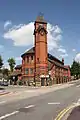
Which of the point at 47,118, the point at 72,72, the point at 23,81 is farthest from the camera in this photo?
the point at 72,72

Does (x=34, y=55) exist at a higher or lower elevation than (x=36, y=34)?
lower

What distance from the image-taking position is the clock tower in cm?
7894

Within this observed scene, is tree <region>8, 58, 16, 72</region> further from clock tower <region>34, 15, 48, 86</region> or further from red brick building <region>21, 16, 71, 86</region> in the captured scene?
clock tower <region>34, 15, 48, 86</region>

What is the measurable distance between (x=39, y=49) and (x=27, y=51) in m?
8.88

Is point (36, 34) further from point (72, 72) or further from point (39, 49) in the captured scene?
point (72, 72)

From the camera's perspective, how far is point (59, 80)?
9675 cm

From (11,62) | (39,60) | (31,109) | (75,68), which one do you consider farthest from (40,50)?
(31,109)

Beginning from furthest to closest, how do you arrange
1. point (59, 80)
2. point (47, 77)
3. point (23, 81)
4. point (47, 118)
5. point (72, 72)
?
1. point (72, 72)
2. point (59, 80)
3. point (23, 81)
4. point (47, 77)
5. point (47, 118)

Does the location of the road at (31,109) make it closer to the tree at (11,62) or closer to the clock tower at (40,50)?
the clock tower at (40,50)

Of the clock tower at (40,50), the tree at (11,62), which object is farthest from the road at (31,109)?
the tree at (11,62)

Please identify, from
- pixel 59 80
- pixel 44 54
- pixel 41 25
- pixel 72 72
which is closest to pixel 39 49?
pixel 44 54

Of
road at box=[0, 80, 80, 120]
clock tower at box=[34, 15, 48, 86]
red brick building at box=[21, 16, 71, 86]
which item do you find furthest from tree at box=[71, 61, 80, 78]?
road at box=[0, 80, 80, 120]

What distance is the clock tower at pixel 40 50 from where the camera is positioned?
78.9 m

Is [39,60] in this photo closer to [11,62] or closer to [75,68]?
[11,62]
